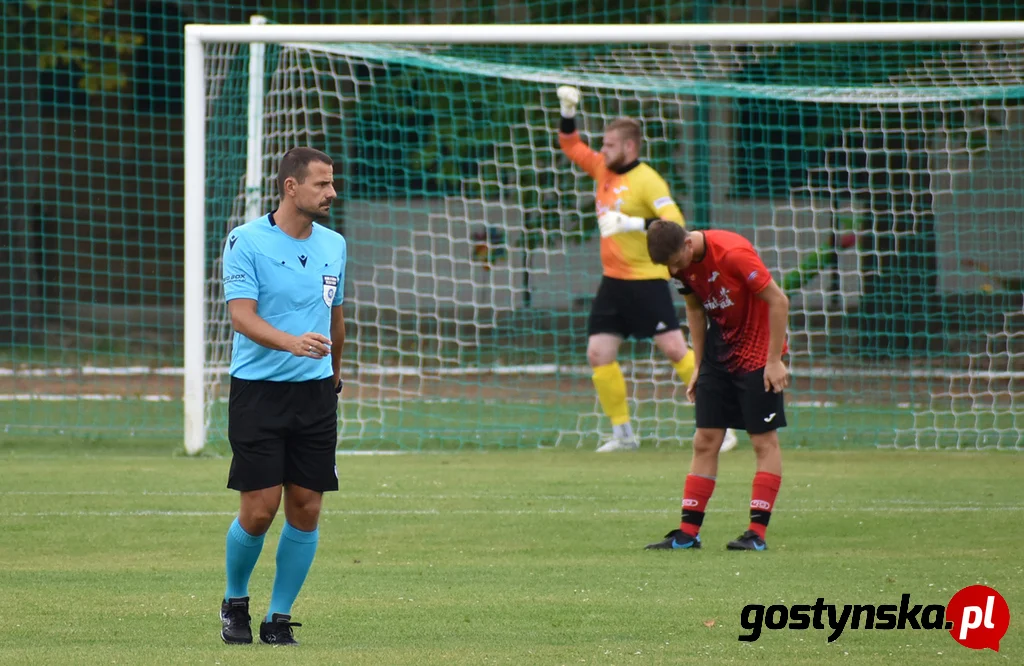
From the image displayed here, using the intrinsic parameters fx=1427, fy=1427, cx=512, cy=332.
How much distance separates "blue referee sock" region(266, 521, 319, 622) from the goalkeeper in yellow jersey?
568 cm

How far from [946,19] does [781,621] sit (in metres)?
13.8

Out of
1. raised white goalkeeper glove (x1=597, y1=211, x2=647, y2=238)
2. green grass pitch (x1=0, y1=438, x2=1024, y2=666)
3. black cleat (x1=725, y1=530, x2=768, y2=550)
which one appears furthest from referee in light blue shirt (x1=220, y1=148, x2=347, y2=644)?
raised white goalkeeper glove (x1=597, y1=211, x2=647, y2=238)

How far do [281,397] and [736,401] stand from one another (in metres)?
2.91

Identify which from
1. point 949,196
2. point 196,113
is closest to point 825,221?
point 949,196

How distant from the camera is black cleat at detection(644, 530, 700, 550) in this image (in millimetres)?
7109

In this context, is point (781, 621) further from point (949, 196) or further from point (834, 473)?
point (949, 196)

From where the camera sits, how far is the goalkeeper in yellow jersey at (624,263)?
10547mm

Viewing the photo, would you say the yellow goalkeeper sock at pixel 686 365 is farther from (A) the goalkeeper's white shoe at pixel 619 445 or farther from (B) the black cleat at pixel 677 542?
(B) the black cleat at pixel 677 542

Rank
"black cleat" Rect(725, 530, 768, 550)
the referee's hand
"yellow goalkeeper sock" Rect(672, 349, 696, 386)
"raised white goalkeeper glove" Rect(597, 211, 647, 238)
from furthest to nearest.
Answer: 1. "yellow goalkeeper sock" Rect(672, 349, 696, 386)
2. "raised white goalkeeper glove" Rect(597, 211, 647, 238)
3. "black cleat" Rect(725, 530, 768, 550)
4. the referee's hand

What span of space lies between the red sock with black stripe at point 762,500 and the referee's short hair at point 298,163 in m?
3.06

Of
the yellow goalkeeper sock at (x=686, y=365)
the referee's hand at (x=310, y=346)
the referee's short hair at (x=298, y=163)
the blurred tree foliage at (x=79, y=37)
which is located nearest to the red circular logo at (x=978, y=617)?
the referee's hand at (x=310, y=346)

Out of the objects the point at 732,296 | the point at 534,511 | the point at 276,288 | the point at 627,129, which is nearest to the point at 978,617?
the point at 732,296

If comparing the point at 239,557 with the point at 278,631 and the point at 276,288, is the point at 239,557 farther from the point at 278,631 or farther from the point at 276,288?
the point at 276,288

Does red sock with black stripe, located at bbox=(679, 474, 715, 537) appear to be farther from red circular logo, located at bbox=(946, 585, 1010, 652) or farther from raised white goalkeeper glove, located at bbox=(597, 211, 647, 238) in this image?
raised white goalkeeper glove, located at bbox=(597, 211, 647, 238)
